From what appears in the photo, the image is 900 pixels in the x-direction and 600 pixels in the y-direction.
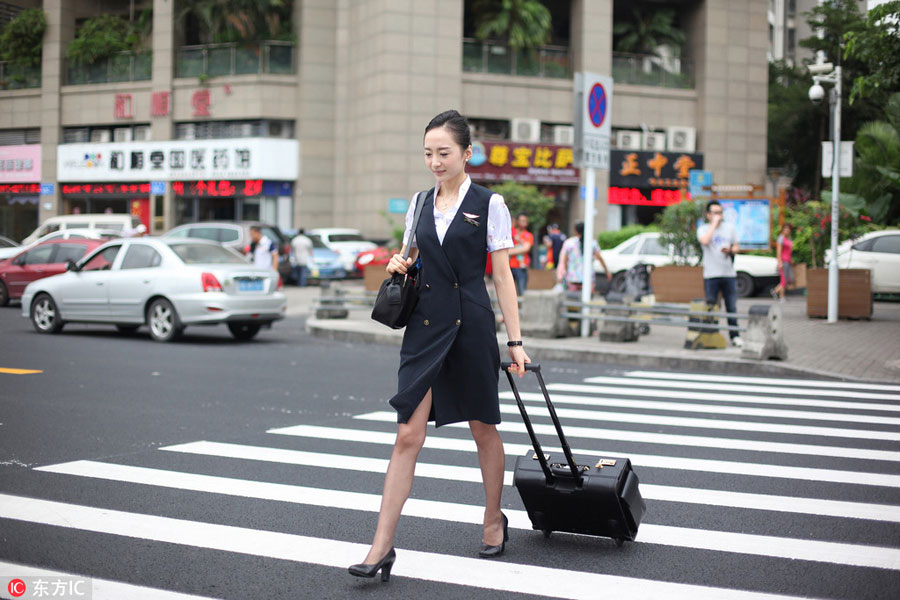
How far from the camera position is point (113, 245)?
52.6ft

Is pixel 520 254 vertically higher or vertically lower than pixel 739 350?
higher

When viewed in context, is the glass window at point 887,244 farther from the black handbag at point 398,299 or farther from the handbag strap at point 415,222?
the black handbag at point 398,299

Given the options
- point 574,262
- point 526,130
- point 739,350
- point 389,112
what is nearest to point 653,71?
point 526,130

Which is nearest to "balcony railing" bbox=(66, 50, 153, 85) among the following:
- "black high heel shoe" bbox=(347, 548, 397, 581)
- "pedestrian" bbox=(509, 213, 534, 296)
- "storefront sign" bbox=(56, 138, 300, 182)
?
"storefront sign" bbox=(56, 138, 300, 182)

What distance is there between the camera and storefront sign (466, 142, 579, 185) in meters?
37.1

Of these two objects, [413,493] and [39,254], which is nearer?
[413,493]

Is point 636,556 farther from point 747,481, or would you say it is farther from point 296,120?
point 296,120

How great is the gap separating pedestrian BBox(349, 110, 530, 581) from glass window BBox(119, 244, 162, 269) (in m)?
11.7

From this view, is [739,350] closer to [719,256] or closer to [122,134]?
[719,256]

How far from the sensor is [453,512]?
5500 mm

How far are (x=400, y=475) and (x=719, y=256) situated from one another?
9.79 m

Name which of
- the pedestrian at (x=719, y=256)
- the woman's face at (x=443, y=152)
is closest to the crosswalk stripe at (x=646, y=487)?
the woman's face at (x=443, y=152)

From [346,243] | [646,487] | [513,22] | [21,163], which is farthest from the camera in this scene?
[21,163]

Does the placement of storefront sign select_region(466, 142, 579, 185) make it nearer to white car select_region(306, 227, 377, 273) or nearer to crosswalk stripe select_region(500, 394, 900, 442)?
white car select_region(306, 227, 377, 273)
